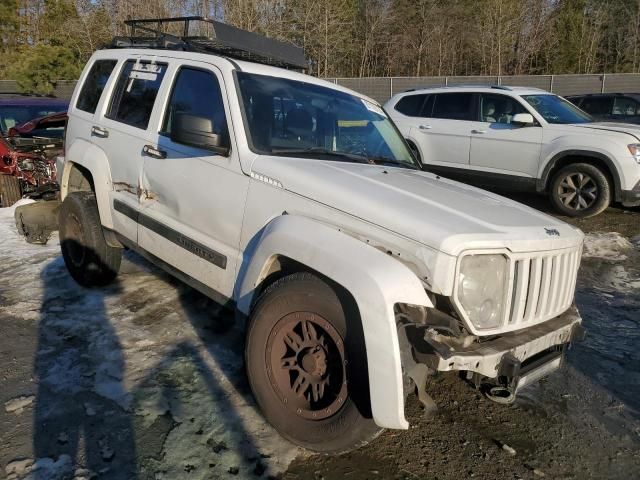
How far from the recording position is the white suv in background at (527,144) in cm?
770

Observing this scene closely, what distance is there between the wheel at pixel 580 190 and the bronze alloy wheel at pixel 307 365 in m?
6.61

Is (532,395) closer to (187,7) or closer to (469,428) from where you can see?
(469,428)

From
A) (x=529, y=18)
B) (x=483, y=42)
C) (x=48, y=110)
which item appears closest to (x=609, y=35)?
(x=529, y=18)

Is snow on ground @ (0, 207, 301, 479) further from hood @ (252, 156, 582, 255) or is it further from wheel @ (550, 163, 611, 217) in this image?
wheel @ (550, 163, 611, 217)

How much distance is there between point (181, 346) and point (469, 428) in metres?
2.04

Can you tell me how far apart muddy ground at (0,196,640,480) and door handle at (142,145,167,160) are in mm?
1324

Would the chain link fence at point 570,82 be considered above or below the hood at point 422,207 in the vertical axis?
above

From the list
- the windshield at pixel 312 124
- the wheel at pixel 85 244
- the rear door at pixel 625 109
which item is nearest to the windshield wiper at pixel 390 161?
the windshield at pixel 312 124

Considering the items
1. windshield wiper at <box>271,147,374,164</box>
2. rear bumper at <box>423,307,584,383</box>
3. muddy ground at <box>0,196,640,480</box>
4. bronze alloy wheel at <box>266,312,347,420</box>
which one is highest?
windshield wiper at <box>271,147,374,164</box>

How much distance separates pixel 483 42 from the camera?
110 ft

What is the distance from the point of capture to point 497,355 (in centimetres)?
245

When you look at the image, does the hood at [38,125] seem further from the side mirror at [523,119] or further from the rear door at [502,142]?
the side mirror at [523,119]

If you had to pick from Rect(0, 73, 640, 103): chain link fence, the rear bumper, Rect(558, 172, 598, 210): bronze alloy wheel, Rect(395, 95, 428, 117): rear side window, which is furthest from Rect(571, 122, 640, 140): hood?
Rect(0, 73, 640, 103): chain link fence

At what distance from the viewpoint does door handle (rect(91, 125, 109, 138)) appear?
4.45 metres
